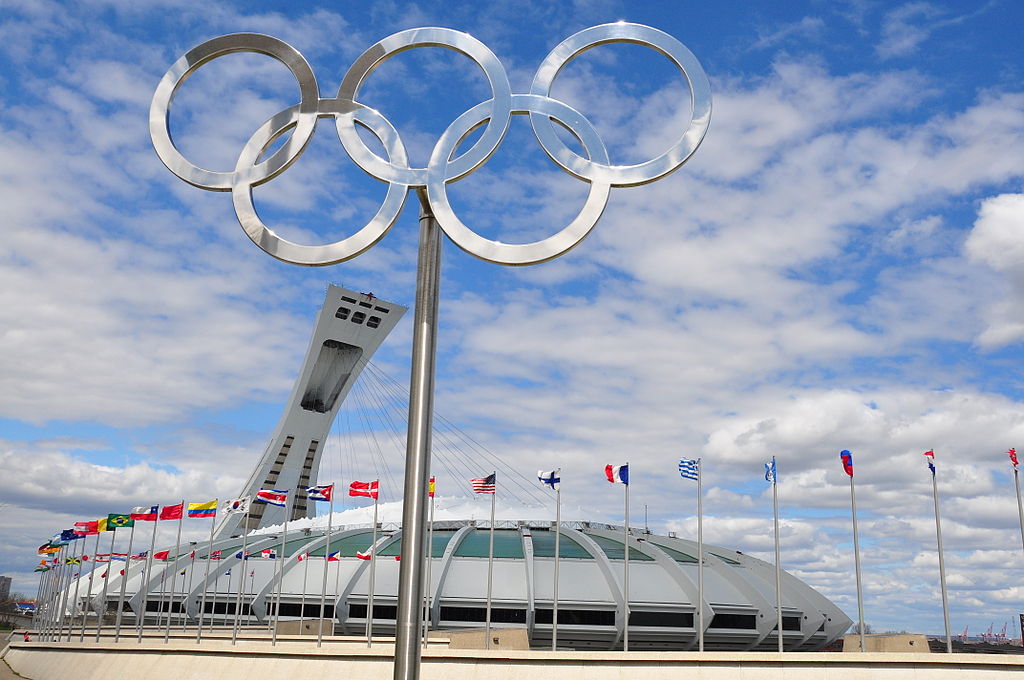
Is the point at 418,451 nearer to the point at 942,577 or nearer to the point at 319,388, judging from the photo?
the point at 942,577

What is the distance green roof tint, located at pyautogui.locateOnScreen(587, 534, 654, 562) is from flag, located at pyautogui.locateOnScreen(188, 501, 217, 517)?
22402 millimetres

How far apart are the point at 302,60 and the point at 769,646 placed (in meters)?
44.9

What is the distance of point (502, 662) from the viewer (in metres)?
28.8

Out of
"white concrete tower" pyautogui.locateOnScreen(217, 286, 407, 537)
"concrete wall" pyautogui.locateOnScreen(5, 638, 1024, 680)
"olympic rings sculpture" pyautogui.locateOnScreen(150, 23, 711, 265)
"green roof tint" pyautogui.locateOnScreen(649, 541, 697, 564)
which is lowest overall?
"concrete wall" pyautogui.locateOnScreen(5, 638, 1024, 680)

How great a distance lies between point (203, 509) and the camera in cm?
4194

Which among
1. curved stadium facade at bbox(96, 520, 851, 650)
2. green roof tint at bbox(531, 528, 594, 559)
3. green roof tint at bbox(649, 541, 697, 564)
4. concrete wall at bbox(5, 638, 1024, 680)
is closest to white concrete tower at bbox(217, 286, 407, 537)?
curved stadium facade at bbox(96, 520, 851, 650)

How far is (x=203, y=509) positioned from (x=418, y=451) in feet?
110

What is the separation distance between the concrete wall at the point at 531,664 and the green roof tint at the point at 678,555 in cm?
2411

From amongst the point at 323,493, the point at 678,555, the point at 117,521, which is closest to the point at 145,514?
the point at 117,521

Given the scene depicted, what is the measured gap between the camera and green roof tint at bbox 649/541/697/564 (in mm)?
51197

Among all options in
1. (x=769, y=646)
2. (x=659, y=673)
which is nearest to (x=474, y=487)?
(x=659, y=673)

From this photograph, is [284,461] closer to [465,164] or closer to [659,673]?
[659,673]

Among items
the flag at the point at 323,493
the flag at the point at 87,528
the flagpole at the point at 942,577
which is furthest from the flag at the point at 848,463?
the flag at the point at 87,528

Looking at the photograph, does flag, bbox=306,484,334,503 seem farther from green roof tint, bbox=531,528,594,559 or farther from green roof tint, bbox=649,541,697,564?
green roof tint, bbox=649,541,697,564
